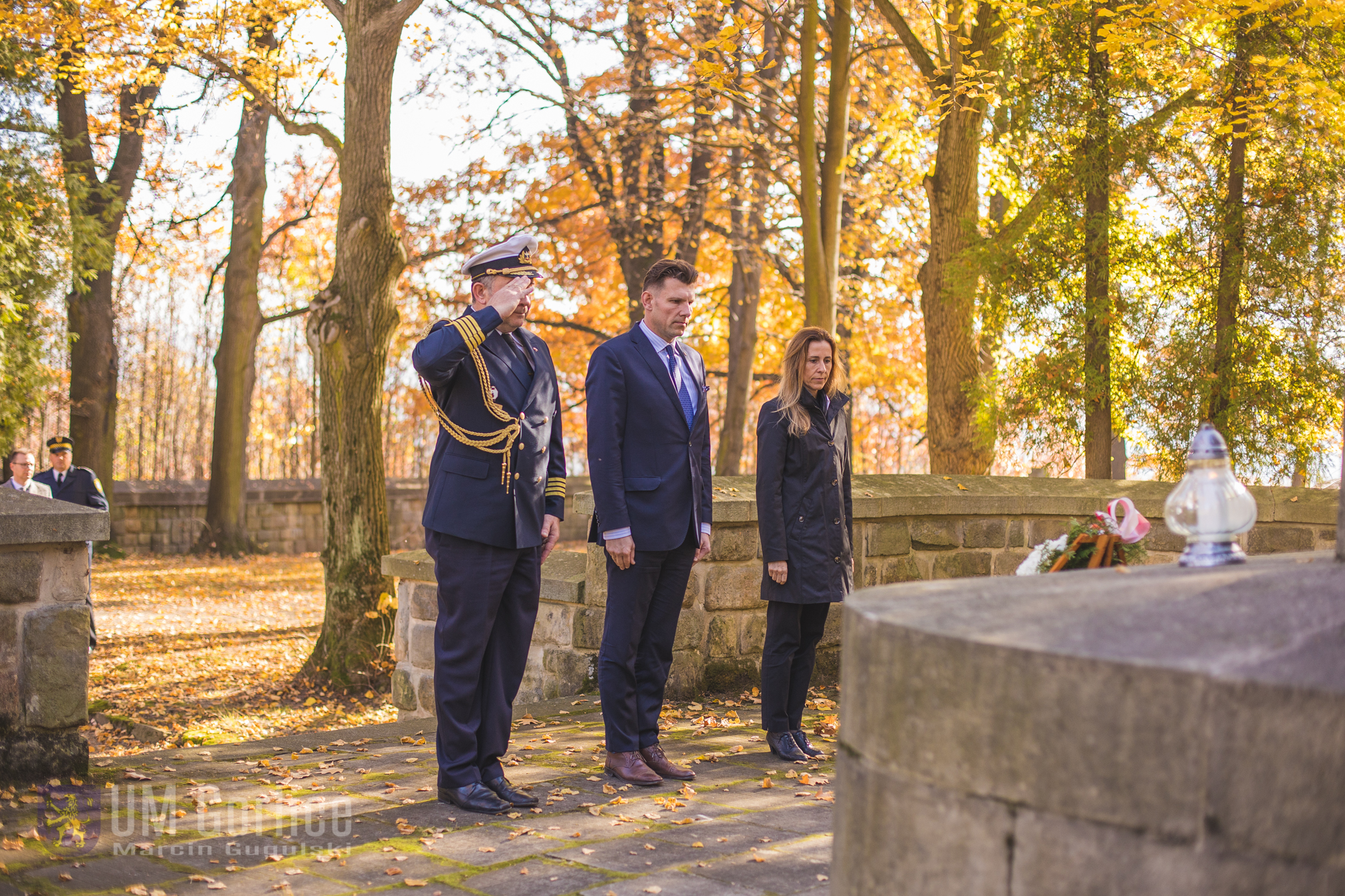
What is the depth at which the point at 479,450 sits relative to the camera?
3871 mm

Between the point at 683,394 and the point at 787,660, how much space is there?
115 centimetres

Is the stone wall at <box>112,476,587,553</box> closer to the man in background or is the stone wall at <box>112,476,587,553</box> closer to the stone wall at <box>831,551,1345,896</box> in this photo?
the man in background

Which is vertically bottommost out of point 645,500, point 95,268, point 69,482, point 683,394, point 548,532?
point 548,532

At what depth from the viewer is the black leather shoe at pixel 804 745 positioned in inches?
181

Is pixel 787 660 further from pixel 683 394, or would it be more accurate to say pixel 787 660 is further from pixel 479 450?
pixel 479 450

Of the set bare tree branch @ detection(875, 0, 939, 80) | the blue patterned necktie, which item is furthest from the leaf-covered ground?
bare tree branch @ detection(875, 0, 939, 80)

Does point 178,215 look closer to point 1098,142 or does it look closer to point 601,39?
point 601,39

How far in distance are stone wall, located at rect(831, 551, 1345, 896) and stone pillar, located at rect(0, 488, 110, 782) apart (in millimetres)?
2937

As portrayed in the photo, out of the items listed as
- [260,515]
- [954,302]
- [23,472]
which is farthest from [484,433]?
[260,515]

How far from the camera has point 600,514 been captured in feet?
13.8

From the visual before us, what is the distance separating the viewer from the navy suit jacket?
4.20 meters

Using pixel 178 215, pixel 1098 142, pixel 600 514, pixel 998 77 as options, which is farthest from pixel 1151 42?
pixel 178 215

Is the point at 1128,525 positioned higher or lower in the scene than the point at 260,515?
higher

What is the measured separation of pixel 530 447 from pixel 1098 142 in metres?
5.54
